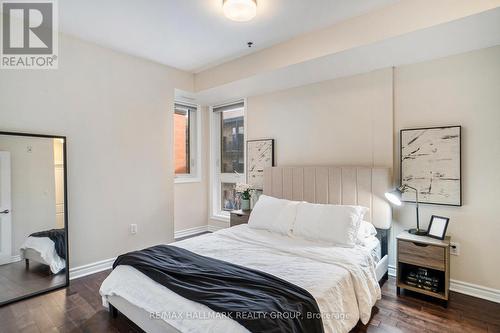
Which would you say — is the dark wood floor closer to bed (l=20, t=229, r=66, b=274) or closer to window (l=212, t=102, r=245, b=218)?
bed (l=20, t=229, r=66, b=274)

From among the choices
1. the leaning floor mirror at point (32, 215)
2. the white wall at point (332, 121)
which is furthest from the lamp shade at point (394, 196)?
the leaning floor mirror at point (32, 215)

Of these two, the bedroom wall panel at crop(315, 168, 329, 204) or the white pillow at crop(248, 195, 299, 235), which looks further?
the bedroom wall panel at crop(315, 168, 329, 204)

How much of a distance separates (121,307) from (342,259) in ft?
5.81

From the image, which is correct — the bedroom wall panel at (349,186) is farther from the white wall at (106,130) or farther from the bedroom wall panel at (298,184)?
the white wall at (106,130)

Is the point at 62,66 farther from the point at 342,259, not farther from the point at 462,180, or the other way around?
the point at 462,180

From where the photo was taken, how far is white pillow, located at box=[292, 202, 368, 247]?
2.48m

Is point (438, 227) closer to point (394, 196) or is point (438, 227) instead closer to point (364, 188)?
point (394, 196)

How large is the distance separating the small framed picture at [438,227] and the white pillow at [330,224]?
60 centimetres

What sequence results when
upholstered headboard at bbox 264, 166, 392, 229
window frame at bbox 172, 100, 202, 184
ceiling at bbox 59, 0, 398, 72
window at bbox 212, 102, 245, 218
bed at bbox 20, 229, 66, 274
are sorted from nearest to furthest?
ceiling at bbox 59, 0, 398, 72
bed at bbox 20, 229, 66, 274
upholstered headboard at bbox 264, 166, 392, 229
window at bbox 212, 102, 245, 218
window frame at bbox 172, 100, 202, 184

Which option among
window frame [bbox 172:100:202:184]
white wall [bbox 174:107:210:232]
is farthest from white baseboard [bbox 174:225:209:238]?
window frame [bbox 172:100:202:184]

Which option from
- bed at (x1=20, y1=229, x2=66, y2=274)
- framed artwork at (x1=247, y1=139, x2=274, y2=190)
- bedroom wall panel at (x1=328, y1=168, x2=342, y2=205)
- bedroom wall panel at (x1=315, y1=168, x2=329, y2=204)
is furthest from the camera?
framed artwork at (x1=247, y1=139, x2=274, y2=190)

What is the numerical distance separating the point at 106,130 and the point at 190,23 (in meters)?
1.62

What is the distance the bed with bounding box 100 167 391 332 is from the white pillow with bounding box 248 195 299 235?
8 centimetres

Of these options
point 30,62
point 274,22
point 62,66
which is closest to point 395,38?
point 274,22
